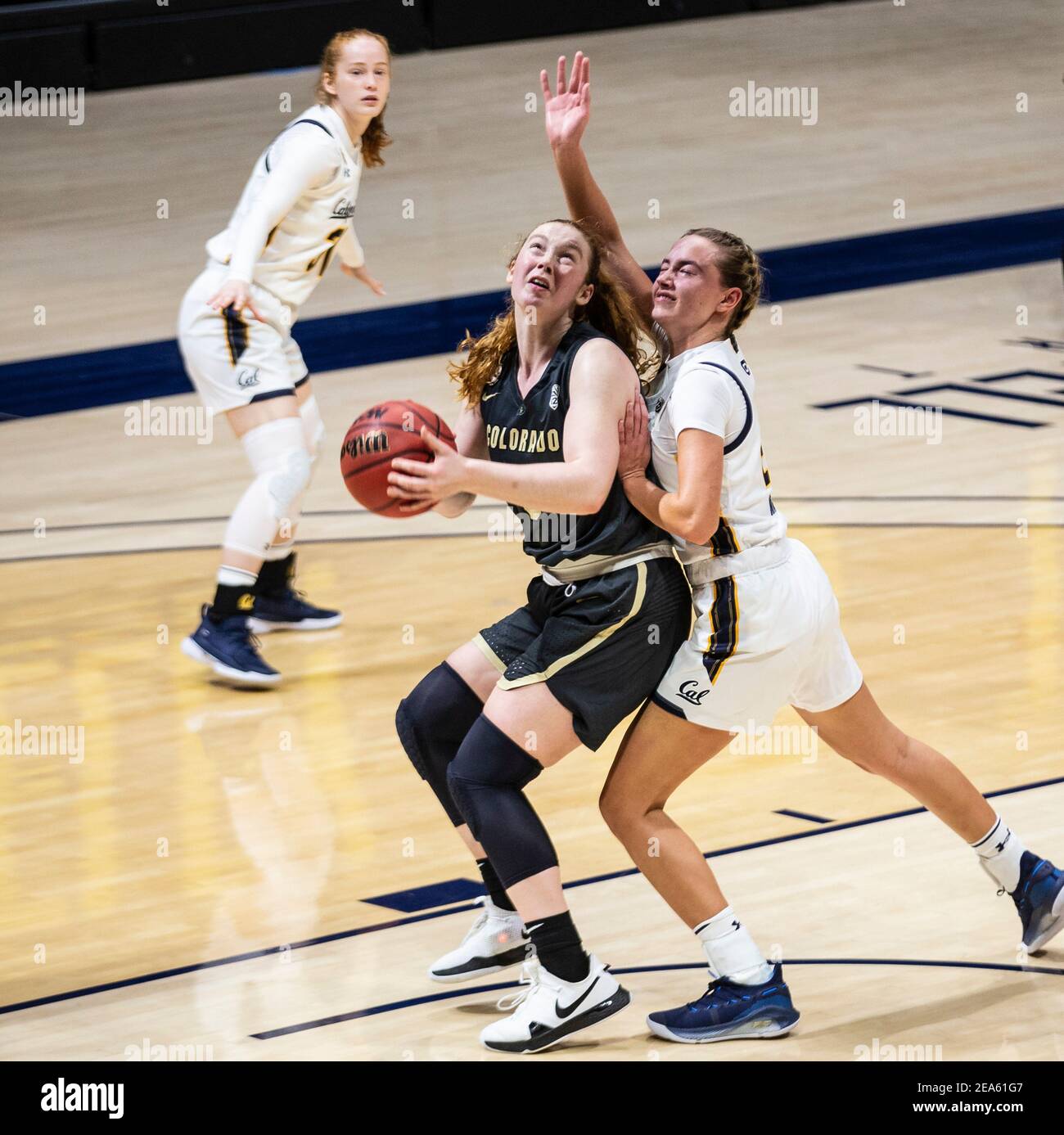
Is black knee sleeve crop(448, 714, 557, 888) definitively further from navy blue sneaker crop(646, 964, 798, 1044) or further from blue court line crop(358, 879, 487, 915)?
blue court line crop(358, 879, 487, 915)

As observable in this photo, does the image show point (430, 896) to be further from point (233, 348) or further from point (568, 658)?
point (233, 348)

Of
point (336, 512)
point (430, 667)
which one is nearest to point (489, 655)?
point (430, 667)

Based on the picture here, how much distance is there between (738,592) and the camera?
13.6ft

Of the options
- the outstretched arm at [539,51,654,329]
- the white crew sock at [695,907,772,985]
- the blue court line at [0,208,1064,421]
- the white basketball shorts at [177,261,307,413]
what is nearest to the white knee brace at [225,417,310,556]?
the white basketball shorts at [177,261,307,413]

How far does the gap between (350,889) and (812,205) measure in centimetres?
957

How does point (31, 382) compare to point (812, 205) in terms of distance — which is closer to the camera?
point (31, 382)

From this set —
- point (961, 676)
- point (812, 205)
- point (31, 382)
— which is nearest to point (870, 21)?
point (812, 205)

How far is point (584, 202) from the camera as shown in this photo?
4.43 m

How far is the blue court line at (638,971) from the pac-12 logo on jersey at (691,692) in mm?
638

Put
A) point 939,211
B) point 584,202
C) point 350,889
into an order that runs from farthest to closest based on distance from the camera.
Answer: point 939,211, point 350,889, point 584,202

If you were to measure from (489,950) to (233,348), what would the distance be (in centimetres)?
277

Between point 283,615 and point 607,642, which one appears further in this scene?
point 283,615
